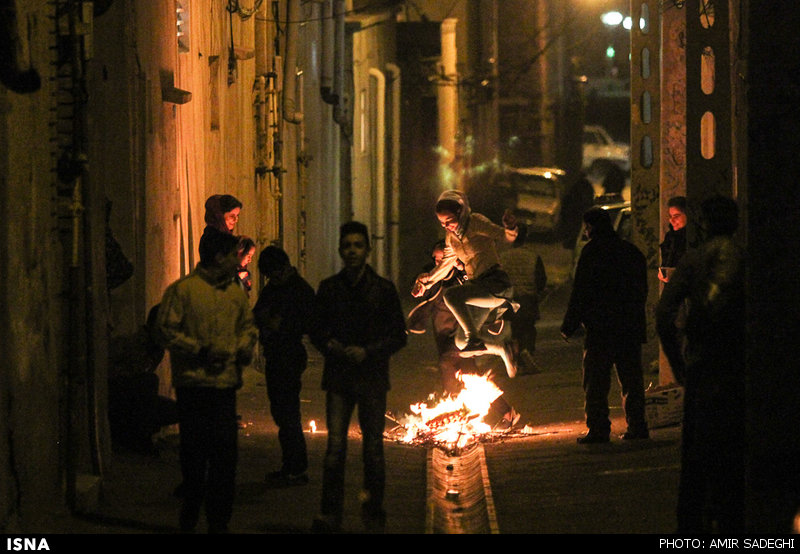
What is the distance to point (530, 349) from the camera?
1842cm

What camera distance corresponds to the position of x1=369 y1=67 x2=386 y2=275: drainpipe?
33.8 m

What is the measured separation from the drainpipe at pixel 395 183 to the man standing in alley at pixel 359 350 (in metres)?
24.2

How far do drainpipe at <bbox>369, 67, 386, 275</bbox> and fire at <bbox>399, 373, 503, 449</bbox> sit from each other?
2075 centimetres

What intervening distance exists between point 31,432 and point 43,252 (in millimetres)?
1143

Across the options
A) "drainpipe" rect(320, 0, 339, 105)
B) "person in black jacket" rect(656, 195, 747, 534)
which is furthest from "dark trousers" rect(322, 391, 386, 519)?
"drainpipe" rect(320, 0, 339, 105)

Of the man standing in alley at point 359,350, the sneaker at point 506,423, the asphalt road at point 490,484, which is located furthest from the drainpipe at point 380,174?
the man standing in alley at point 359,350

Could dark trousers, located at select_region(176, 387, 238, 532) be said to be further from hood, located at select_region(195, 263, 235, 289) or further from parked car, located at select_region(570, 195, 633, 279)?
parked car, located at select_region(570, 195, 633, 279)

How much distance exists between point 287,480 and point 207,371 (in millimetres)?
2357

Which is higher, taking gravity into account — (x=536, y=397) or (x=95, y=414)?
(x=95, y=414)

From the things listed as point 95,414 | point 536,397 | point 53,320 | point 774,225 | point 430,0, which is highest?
point 430,0

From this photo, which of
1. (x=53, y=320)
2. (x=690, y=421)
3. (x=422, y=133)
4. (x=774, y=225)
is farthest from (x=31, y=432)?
(x=422, y=133)

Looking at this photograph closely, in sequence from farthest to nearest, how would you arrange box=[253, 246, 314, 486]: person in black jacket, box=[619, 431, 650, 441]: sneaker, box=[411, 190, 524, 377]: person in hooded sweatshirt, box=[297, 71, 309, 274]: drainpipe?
box=[297, 71, 309, 274]: drainpipe
box=[411, 190, 524, 377]: person in hooded sweatshirt
box=[619, 431, 650, 441]: sneaker
box=[253, 246, 314, 486]: person in black jacket

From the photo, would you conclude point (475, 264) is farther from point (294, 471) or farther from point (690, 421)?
point (690, 421)

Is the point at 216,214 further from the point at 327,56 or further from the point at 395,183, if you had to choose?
the point at 395,183
